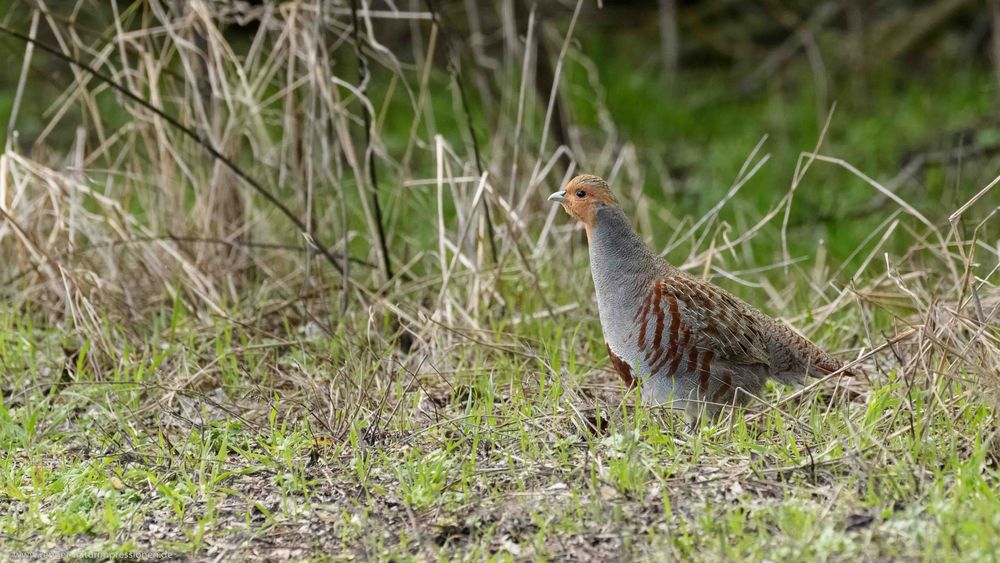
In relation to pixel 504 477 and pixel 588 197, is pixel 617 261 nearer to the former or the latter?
pixel 588 197

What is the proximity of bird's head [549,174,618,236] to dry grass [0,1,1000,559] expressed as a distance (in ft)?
1.80

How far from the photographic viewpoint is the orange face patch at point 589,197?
161 inches

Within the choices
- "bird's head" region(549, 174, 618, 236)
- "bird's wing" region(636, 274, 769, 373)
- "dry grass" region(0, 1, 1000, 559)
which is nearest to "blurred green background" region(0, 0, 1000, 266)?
"dry grass" region(0, 1, 1000, 559)

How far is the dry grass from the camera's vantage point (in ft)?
10.3

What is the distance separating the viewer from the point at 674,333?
12.7 feet

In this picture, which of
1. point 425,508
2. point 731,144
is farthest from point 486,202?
point 731,144

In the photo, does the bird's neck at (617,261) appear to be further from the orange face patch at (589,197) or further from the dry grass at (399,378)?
the dry grass at (399,378)

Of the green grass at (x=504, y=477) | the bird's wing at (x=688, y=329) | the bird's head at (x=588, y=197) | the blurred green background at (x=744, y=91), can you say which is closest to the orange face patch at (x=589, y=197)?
the bird's head at (x=588, y=197)

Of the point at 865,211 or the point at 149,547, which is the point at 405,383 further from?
the point at 865,211

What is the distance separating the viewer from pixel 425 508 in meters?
3.28

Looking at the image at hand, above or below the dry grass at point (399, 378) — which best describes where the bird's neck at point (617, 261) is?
above

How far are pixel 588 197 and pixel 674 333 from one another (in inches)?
22.3

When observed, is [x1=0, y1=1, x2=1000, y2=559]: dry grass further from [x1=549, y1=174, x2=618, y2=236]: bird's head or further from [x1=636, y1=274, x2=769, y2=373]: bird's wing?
[x1=549, y1=174, x2=618, y2=236]: bird's head

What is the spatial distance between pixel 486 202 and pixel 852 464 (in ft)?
7.69
